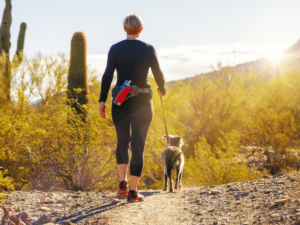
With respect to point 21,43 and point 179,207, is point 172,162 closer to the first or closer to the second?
point 179,207

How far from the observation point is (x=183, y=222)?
2.87 meters

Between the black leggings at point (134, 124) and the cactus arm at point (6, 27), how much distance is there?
13.2 meters

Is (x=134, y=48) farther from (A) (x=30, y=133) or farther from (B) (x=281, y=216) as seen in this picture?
(A) (x=30, y=133)

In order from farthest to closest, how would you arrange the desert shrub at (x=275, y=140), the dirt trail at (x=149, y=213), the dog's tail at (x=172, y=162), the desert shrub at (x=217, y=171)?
the desert shrub at (x=275, y=140)
the desert shrub at (x=217, y=171)
the dog's tail at (x=172, y=162)
the dirt trail at (x=149, y=213)

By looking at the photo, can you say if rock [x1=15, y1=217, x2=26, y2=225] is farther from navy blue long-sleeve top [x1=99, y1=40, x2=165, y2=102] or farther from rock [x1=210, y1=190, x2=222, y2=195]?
rock [x1=210, y1=190, x2=222, y2=195]

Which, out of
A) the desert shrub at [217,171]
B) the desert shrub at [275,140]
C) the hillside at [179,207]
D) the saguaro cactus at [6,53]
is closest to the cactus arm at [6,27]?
the saguaro cactus at [6,53]

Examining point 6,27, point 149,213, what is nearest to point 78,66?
point 149,213

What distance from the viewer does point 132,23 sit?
3.21 m

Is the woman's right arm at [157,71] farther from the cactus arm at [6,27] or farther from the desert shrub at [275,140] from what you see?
the cactus arm at [6,27]

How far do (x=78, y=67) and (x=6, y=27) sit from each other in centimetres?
757

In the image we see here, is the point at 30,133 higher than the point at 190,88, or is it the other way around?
the point at 190,88

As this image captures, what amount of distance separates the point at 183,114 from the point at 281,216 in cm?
1172

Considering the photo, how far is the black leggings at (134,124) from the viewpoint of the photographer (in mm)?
3223

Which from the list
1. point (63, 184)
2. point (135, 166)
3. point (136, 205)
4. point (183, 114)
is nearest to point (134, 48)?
point (135, 166)
